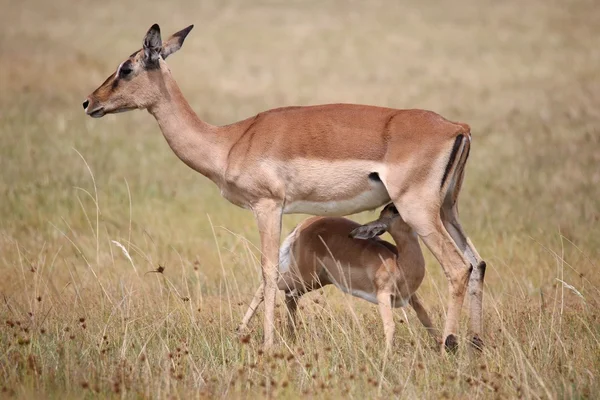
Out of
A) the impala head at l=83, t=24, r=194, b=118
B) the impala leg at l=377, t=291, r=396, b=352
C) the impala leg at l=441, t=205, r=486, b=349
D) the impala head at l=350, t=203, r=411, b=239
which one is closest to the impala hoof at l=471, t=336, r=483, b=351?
the impala leg at l=441, t=205, r=486, b=349

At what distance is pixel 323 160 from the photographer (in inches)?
309

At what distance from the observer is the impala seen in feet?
26.6

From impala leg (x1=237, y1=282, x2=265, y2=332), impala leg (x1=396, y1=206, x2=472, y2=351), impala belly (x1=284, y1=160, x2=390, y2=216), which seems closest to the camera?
impala leg (x1=396, y1=206, x2=472, y2=351)

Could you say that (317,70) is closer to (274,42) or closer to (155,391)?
(274,42)

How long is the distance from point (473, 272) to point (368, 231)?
80cm

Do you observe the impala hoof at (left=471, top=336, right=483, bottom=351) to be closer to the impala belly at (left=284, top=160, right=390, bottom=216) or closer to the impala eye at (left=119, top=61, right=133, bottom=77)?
the impala belly at (left=284, top=160, right=390, bottom=216)

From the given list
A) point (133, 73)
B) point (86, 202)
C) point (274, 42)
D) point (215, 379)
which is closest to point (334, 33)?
point (274, 42)

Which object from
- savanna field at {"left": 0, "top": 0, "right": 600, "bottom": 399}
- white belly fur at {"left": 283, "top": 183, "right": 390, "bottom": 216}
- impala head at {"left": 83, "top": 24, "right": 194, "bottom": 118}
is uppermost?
impala head at {"left": 83, "top": 24, "right": 194, "bottom": 118}

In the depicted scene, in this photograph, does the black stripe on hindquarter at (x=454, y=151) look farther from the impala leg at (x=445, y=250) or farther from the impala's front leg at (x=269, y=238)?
the impala's front leg at (x=269, y=238)

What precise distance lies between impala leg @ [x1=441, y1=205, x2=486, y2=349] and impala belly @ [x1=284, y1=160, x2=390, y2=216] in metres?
0.52

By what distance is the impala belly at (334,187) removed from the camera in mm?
7727

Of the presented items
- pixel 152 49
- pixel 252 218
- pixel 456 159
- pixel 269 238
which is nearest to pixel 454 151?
pixel 456 159

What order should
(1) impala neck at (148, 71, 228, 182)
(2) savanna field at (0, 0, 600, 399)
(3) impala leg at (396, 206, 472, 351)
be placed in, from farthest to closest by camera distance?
(1) impala neck at (148, 71, 228, 182), (3) impala leg at (396, 206, 472, 351), (2) savanna field at (0, 0, 600, 399)

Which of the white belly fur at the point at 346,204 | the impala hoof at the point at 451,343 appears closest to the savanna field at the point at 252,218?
the impala hoof at the point at 451,343
